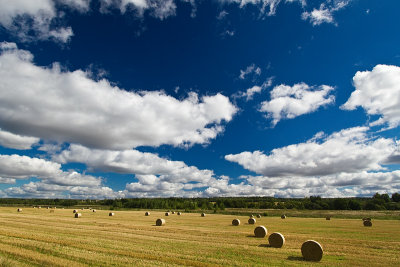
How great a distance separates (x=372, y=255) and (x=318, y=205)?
106m

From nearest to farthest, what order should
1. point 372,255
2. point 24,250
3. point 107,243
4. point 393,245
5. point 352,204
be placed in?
point 24,250, point 372,255, point 107,243, point 393,245, point 352,204

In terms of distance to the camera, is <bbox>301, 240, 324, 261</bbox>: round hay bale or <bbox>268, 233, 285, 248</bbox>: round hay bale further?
<bbox>268, 233, 285, 248</bbox>: round hay bale

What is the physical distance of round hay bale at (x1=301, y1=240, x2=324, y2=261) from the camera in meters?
14.3

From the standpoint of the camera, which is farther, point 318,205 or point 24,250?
point 318,205

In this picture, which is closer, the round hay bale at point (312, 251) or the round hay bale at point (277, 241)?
the round hay bale at point (312, 251)

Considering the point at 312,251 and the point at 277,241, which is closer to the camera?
the point at 312,251

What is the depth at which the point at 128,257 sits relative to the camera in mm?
13336

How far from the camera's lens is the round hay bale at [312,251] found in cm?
1428

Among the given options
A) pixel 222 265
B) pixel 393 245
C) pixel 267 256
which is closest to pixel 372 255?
pixel 393 245

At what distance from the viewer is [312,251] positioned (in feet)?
47.3

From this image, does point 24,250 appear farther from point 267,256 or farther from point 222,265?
point 267,256

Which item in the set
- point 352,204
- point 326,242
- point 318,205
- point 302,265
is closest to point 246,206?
point 318,205

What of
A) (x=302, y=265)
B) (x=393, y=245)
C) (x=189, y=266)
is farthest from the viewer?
(x=393, y=245)

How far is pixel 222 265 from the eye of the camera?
12125 mm
